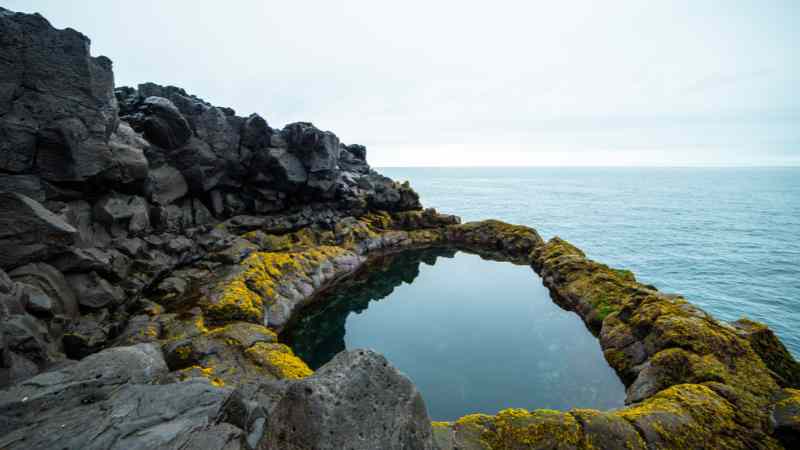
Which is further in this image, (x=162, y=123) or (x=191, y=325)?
(x=162, y=123)

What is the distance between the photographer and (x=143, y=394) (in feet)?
25.7

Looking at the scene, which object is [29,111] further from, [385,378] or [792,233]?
[792,233]

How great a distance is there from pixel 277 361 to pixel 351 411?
11.5 m

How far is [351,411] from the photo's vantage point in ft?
18.6

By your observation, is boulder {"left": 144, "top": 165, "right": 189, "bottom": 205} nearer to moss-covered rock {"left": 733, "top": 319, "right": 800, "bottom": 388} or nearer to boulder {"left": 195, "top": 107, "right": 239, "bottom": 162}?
boulder {"left": 195, "top": 107, "right": 239, "bottom": 162}

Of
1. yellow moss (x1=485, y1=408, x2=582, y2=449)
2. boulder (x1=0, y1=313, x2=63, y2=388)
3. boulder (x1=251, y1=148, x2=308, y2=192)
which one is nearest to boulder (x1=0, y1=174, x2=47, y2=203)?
boulder (x1=0, y1=313, x2=63, y2=388)

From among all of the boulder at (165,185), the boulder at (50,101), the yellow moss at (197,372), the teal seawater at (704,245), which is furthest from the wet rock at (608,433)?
the boulder at (165,185)

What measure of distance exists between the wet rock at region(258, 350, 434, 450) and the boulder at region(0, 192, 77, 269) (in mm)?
16572

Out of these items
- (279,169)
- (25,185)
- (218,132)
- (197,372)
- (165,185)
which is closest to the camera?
(197,372)

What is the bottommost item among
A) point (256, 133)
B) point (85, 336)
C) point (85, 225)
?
point (85, 336)

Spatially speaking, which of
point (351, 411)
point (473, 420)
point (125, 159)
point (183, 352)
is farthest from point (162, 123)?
point (473, 420)

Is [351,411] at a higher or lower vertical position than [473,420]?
higher

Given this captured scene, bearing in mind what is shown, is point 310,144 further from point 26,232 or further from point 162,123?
point 26,232

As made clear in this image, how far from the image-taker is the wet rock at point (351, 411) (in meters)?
5.35
